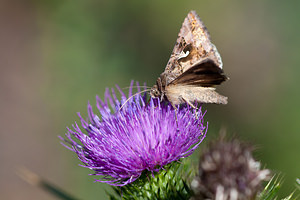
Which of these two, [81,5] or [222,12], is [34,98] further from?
[222,12]

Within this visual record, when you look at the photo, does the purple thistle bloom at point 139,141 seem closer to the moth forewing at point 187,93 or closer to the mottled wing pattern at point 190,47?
the moth forewing at point 187,93

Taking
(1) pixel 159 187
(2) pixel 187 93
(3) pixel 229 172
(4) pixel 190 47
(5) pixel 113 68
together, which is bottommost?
(1) pixel 159 187

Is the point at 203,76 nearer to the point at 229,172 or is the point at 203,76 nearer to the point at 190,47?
the point at 190,47

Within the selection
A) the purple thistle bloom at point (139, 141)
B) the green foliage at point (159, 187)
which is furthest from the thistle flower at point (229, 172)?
the green foliage at point (159, 187)

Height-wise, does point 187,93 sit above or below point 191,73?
below

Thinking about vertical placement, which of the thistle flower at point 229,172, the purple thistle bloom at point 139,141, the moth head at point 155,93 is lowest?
the thistle flower at point 229,172

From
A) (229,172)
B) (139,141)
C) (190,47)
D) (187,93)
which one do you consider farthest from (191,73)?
(229,172)

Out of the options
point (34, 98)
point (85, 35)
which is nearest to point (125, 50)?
Result: point (85, 35)
